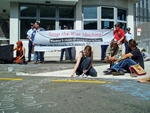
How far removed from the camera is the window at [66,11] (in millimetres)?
13742

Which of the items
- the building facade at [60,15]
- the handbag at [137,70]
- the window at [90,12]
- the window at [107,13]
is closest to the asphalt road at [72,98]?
the handbag at [137,70]

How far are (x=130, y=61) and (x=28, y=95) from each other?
378 cm

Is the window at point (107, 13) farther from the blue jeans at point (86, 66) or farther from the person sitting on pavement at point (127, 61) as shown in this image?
the blue jeans at point (86, 66)

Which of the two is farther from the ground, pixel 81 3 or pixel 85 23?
pixel 81 3

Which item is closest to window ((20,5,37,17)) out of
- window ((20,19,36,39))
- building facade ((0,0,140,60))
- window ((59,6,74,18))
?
building facade ((0,0,140,60))

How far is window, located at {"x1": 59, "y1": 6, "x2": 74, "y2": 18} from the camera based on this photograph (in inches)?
541

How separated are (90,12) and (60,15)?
1896 millimetres

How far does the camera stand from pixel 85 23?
13.9 meters

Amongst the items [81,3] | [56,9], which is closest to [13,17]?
[56,9]

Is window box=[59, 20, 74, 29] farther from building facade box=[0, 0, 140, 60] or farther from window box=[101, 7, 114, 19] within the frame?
window box=[101, 7, 114, 19]

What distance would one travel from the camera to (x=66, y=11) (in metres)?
13.8

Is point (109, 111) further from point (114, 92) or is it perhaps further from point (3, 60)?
point (3, 60)

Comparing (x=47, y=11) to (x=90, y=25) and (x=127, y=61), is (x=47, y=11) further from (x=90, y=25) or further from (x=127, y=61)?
(x=127, y=61)

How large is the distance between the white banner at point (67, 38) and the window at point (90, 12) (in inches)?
121
